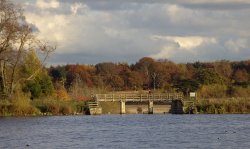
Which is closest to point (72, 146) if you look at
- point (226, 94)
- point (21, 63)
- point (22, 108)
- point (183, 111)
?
point (22, 108)

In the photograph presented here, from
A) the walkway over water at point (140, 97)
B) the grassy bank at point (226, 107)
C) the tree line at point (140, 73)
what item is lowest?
the grassy bank at point (226, 107)

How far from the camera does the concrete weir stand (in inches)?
3356

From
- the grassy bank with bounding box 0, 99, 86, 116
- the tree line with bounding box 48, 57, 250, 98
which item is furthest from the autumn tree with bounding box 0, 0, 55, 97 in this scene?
the tree line with bounding box 48, 57, 250, 98

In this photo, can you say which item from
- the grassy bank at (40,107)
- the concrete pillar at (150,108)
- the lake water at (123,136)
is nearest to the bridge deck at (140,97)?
the concrete pillar at (150,108)

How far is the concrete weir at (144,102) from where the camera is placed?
85.2 meters

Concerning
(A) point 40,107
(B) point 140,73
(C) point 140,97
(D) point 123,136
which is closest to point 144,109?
(C) point 140,97

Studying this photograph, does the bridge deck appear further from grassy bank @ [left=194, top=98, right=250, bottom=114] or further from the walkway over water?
grassy bank @ [left=194, top=98, right=250, bottom=114]

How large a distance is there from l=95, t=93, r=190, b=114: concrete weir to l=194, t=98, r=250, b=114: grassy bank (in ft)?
11.7

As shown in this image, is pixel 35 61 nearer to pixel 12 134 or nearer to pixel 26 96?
pixel 26 96

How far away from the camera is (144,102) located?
91.0 m

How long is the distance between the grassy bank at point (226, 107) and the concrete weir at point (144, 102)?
3.55 metres

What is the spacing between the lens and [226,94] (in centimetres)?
9769

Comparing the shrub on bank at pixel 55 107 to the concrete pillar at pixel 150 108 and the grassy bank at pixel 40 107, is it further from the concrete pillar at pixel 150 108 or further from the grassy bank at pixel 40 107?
the concrete pillar at pixel 150 108

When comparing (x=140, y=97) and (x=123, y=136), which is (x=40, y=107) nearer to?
(x=140, y=97)
